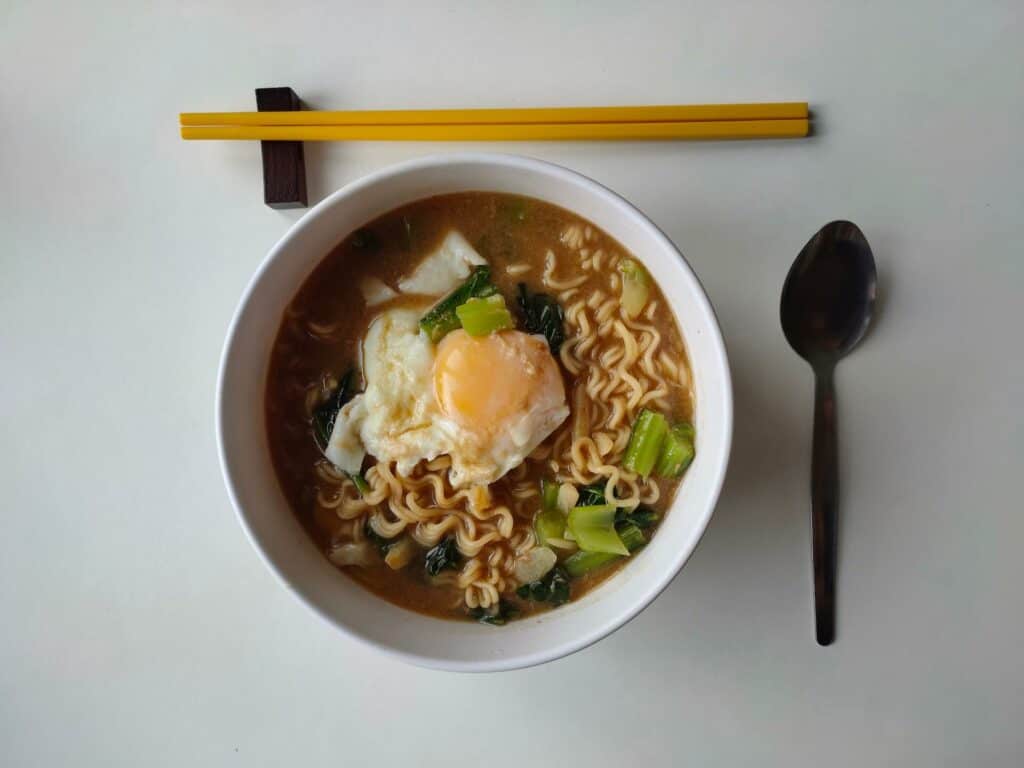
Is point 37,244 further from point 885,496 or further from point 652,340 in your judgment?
point 885,496

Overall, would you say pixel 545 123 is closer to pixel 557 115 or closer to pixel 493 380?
pixel 557 115

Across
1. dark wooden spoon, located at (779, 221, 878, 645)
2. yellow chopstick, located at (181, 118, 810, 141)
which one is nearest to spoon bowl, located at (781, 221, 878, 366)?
dark wooden spoon, located at (779, 221, 878, 645)

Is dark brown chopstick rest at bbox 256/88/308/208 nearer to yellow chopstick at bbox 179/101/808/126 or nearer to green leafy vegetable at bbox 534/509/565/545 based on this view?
yellow chopstick at bbox 179/101/808/126

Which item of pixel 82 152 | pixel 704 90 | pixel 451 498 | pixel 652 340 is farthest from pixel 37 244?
pixel 704 90

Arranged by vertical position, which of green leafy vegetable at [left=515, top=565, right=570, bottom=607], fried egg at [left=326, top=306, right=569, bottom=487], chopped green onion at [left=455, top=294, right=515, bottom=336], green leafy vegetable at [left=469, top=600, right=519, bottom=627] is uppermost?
chopped green onion at [left=455, top=294, right=515, bottom=336]

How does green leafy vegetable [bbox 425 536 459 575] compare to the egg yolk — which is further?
green leafy vegetable [bbox 425 536 459 575]

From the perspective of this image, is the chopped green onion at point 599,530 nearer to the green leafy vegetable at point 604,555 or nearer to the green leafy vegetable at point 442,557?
the green leafy vegetable at point 604,555

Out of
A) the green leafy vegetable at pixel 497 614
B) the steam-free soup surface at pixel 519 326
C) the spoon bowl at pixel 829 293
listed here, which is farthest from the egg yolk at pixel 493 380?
the spoon bowl at pixel 829 293
